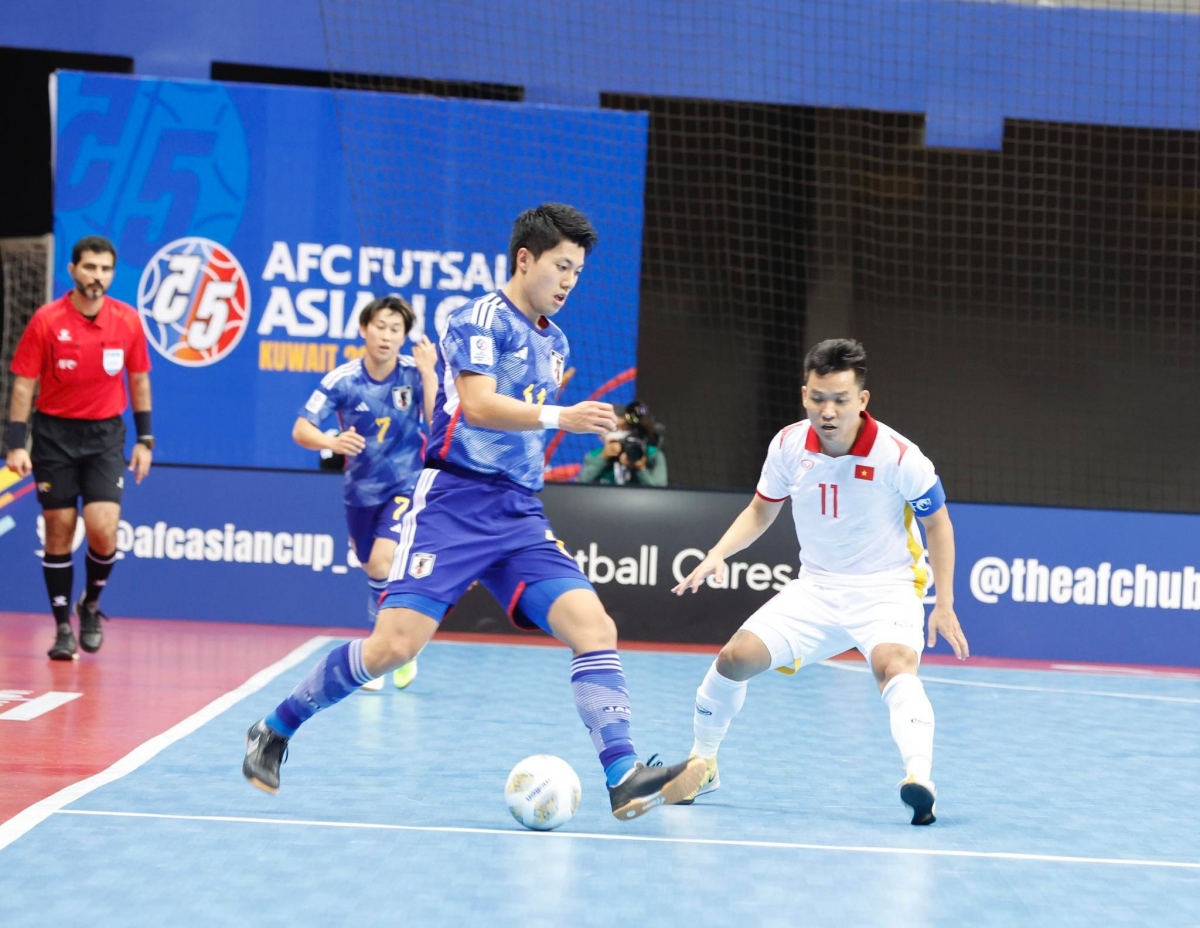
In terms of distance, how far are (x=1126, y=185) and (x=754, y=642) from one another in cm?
1012

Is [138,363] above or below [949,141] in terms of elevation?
below

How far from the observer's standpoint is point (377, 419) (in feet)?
23.1

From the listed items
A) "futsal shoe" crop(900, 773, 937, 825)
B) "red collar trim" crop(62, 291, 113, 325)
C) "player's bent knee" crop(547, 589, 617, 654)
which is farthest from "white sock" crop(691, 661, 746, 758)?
"red collar trim" crop(62, 291, 113, 325)

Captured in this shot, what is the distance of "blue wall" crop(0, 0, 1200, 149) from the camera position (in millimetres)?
11383

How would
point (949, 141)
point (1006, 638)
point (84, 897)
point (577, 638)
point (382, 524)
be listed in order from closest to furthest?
point (84, 897)
point (577, 638)
point (382, 524)
point (1006, 638)
point (949, 141)

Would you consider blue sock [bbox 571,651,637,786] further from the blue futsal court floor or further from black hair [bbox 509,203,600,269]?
black hair [bbox 509,203,600,269]

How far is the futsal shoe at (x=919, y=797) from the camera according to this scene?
4430mm

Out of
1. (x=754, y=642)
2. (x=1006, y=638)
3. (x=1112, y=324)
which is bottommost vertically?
(x=1006, y=638)

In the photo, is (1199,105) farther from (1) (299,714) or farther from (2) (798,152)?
(1) (299,714)

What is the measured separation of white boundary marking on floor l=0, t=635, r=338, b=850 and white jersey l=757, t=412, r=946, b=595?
8.20ft

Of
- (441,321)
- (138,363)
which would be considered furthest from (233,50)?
(138,363)

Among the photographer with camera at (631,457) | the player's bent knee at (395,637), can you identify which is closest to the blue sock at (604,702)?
the player's bent knee at (395,637)

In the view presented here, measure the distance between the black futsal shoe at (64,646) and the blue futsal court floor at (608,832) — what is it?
1324mm

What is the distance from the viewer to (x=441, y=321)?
425 inches
